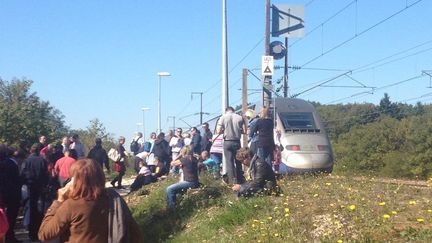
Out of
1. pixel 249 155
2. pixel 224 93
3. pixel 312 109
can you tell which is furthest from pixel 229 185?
pixel 312 109

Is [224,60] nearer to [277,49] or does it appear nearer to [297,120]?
[297,120]

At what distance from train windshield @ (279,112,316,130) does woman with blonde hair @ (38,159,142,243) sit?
13.1m

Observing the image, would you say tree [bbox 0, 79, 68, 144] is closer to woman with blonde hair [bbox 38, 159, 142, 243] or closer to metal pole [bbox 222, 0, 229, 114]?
metal pole [bbox 222, 0, 229, 114]

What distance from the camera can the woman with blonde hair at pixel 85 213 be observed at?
186 inches

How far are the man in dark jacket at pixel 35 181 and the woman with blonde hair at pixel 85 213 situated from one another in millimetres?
6636

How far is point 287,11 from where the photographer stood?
2930cm

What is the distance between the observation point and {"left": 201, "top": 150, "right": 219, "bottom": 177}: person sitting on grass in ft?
49.9

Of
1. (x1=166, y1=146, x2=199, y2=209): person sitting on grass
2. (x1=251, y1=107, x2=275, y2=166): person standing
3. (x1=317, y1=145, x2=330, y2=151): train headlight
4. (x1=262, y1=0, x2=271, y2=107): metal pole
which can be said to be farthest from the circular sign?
(x1=166, y1=146, x2=199, y2=209): person sitting on grass

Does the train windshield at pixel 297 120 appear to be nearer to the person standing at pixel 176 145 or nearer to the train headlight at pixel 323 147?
the train headlight at pixel 323 147

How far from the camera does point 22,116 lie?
2586cm

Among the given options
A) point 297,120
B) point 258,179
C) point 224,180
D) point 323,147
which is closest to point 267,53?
point 297,120

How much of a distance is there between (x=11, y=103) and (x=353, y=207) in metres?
22.7

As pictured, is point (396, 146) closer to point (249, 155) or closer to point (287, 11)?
point (287, 11)

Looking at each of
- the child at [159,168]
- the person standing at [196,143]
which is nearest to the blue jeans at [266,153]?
the person standing at [196,143]
